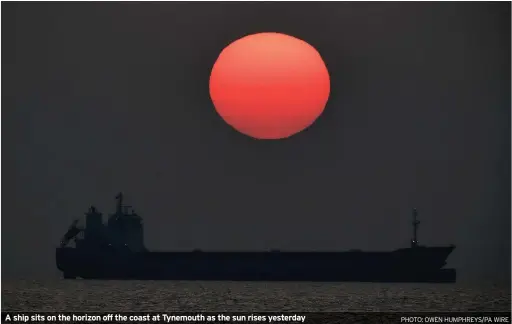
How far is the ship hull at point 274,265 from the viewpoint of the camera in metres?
109

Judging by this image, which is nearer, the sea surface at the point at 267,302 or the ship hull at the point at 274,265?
the sea surface at the point at 267,302

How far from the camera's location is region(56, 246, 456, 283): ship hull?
358 feet

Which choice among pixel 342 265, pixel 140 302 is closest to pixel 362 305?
pixel 140 302

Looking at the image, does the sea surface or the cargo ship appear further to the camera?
the cargo ship

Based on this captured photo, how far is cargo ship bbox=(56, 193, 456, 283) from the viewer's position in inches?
4299

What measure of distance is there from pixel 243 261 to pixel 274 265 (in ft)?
11.4

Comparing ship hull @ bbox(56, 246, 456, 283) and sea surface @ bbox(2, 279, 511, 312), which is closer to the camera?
sea surface @ bbox(2, 279, 511, 312)

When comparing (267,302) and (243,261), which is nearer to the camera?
(267,302)

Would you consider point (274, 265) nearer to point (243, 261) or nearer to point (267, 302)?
point (243, 261)

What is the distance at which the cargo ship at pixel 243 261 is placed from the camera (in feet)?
358

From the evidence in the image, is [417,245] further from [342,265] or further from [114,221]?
[114,221]

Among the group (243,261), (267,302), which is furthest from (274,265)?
(267,302)

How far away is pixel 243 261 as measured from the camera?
4360 inches

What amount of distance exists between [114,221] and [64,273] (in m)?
9.41
